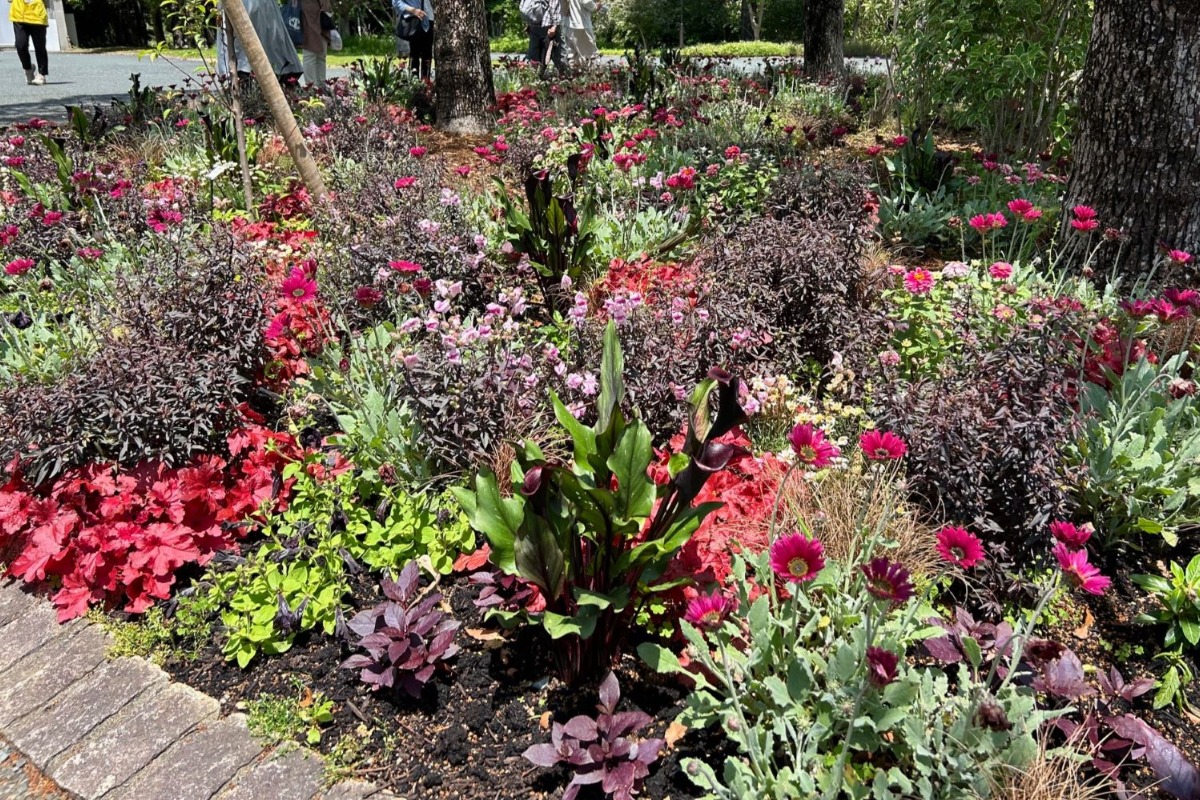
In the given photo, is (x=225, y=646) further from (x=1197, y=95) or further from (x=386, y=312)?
(x=1197, y=95)

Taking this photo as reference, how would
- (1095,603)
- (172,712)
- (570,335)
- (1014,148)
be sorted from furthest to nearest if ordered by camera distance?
(1014,148)
(570,335)
(1095,603)
(172,712)

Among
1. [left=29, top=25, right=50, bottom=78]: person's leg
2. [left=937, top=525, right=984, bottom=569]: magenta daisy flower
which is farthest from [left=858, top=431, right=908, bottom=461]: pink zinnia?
[left=29, top=25, right=50, bottom=78]: person's leg

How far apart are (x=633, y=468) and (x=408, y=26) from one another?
9392mm

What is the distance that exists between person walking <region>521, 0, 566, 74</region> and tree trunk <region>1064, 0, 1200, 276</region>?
7.51 metres

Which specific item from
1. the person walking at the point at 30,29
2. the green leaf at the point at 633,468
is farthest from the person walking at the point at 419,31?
the green leaf at the point at 633,468

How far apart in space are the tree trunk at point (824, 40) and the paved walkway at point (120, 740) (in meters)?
9.42

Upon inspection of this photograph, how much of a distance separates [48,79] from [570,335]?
18.2 metres

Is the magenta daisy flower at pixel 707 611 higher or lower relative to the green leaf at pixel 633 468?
lower

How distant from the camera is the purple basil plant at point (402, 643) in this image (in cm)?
214

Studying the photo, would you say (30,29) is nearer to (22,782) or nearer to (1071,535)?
(22,782)

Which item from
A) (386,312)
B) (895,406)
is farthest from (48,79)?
(895,406)

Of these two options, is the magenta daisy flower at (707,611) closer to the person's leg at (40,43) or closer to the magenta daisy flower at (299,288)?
the magenta daisy flower at (299,288)

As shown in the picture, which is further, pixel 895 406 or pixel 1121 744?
pixel 895 406

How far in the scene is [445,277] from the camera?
3873mm
